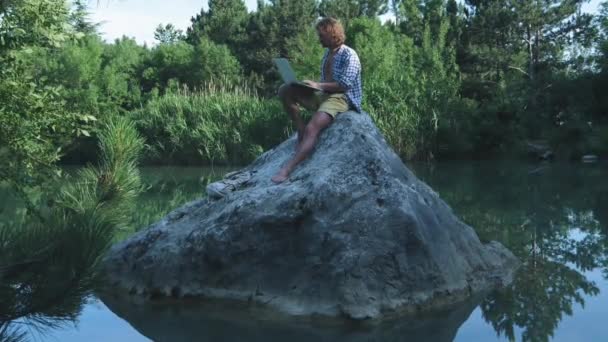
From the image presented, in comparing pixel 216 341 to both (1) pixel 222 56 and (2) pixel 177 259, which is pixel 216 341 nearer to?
(2) pixel 177 259

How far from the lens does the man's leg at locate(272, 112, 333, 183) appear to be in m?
5.52

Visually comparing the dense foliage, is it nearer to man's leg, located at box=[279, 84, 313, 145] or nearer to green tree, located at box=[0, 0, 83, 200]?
green tree, located at box=[0, 0, 83, 200]

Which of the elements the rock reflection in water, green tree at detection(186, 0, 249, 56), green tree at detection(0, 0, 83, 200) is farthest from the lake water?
green tree at detection(186, 0, 249, 56)

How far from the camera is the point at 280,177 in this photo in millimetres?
5473

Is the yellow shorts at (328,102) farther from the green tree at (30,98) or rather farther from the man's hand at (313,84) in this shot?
the green tree at (30,98)

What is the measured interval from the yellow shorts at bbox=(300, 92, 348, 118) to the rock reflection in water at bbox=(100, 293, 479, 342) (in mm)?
1928

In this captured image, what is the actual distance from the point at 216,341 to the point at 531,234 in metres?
4.60

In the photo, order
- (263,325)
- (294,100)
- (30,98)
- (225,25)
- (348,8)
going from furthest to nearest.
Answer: (225,25)
(348,8)
(294,100)
(30,98)
(263,325)

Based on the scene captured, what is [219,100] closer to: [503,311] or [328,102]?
[328,102]

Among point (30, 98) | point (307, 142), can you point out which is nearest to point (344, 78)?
point (307, 142)

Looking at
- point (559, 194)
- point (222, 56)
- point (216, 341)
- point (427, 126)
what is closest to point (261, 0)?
point (222, 56)

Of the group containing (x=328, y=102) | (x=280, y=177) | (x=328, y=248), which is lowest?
(x=328, y=248)

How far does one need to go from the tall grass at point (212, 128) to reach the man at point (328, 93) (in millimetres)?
15208

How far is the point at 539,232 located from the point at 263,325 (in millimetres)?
4346
